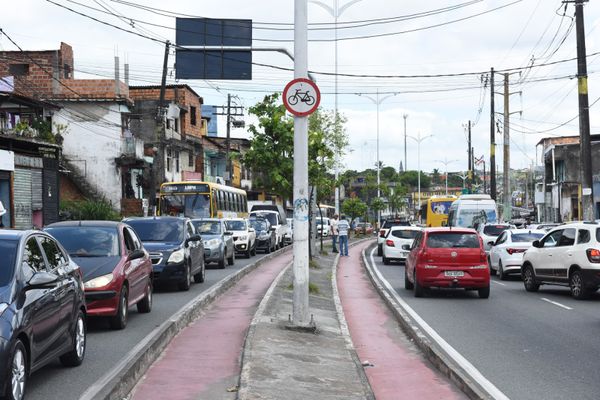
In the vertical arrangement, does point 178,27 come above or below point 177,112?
below

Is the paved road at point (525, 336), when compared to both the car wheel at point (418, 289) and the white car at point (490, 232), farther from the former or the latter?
the white car at point (490, 232)

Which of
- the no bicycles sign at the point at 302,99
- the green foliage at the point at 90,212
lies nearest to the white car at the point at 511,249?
the no bicycles sign at the point at 302,99

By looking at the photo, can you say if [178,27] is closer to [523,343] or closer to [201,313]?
[201,313]

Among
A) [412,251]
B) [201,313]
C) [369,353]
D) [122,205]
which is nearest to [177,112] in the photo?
[122,205]

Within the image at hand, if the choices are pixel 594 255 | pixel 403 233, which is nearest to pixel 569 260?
pixel 594 255

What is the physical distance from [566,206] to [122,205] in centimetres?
3181

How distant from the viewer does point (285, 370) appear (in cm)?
905

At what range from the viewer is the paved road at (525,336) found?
8.90m

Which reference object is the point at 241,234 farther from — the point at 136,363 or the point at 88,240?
the point at 136,363

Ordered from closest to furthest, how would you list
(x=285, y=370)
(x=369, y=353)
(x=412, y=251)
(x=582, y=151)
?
1. (x=285, y=370)
2. (x=369, y=353)
3. (x=412, y=251)
4. (x=582, y=151)

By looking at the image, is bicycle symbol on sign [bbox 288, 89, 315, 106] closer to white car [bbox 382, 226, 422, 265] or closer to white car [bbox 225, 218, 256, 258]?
white car [bbox 382, 226, 422, 265]

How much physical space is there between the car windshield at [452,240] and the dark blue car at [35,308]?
35.4 feet

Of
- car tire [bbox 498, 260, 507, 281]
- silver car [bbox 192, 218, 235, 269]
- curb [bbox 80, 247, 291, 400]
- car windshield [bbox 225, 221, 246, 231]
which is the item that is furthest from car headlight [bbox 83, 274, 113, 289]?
car windshield [bbox 225, 221, 246, 231]

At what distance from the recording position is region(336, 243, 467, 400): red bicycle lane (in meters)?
8.77
